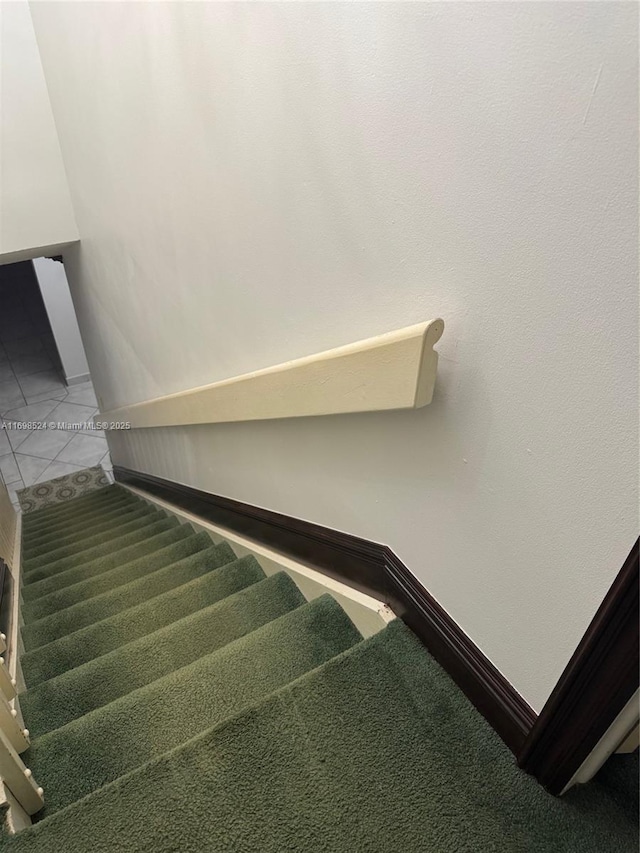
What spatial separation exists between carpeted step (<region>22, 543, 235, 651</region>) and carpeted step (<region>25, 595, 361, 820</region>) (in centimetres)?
69

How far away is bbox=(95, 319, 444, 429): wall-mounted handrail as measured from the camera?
2.88 ft

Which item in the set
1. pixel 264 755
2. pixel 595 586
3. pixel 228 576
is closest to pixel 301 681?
pixel 264 755

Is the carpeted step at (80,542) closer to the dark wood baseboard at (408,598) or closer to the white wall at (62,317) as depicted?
the dark wood baseboard at (408,598)

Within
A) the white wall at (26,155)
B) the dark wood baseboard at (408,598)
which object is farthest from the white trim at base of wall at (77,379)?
the dark wood baseboard at (408,598)

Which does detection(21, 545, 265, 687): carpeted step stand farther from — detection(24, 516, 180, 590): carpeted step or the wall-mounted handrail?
detection(24, 516, 180, 590): carpeted step

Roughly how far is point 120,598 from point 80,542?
1363 millimetres

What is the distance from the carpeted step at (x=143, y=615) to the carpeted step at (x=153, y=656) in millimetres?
160

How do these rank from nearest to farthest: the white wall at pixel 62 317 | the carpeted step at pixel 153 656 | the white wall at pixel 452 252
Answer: the white wall at pixel 452 252, the carpeted step at pixel 153 656, the white wall at pixel 62 317

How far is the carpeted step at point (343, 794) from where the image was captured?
35.6 inches

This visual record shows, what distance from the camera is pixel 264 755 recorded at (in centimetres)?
103

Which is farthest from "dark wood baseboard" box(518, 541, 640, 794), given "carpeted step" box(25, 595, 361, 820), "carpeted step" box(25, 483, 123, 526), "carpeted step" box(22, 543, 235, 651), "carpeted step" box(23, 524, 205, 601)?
"carpeted step" box(25, 483, 123, 526)

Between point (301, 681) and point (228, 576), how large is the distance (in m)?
0.78

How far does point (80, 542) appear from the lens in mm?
3150

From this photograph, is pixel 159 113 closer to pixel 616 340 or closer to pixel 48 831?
pixel 616 340
